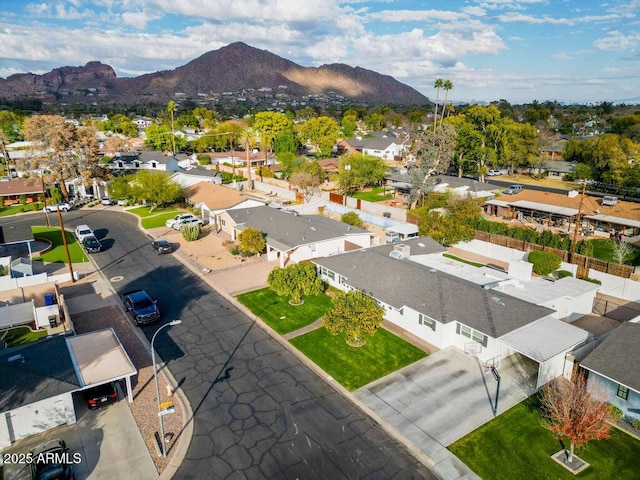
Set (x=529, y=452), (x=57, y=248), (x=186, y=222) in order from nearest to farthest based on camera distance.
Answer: (x=529, y=452)
(x=57, y=248)
(x=186, y=222)

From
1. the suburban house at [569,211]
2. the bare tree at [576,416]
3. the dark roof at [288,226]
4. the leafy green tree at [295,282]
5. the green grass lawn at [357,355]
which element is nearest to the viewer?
the bare tree at [576,416]

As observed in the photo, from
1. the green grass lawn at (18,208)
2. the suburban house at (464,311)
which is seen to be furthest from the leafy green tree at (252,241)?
the green grass lawn at (18,208)

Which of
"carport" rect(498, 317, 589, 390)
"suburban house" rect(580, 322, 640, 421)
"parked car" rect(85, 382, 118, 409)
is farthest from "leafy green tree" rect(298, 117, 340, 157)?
"parked car" rect(85, 382, 118, 409)

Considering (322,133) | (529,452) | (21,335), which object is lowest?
(529,452)

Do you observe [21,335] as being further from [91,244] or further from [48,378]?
[91,244]

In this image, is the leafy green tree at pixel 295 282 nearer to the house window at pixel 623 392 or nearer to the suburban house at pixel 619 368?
the suburban house at pixel 619 368

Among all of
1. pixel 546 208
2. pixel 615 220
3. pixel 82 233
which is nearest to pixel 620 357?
pixel 615 220
